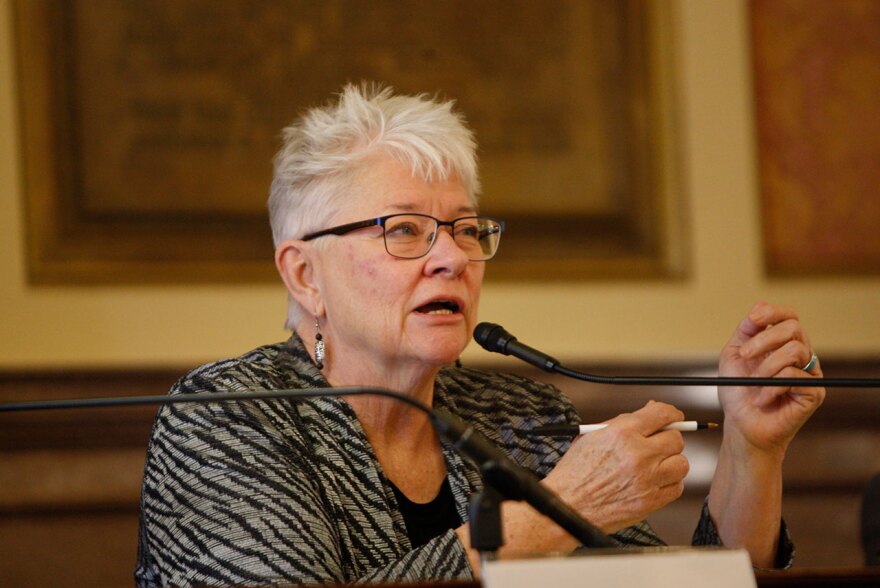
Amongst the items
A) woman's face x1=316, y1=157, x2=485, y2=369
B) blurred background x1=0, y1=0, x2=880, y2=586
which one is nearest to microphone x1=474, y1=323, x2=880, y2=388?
woman's face x1=316, y1=157, x2=485, y2=369

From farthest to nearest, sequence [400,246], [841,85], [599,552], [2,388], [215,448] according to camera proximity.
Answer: [841,85], [2,388], [400,246], [215,448], [599,552]

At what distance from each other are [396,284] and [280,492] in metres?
0.43

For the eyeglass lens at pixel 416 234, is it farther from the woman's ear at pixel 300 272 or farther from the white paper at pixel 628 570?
the white paper at pixel 628 570

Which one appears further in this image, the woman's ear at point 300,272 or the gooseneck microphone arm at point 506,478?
the woman's ear at point 300,272

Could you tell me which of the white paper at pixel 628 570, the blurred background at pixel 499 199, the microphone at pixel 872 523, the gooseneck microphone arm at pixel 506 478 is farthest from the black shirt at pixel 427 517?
the blurred background at pixel 499 199

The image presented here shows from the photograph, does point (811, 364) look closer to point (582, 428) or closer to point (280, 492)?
point (582, 428)

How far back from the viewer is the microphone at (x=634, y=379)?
61.1 inches

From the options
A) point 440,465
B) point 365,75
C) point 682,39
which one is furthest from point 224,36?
point 440,465

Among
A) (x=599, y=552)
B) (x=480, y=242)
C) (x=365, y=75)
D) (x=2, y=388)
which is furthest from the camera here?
(x=365, y=75)

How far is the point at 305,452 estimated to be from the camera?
5.98 ft

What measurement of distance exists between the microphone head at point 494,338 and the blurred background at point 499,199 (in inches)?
57.5

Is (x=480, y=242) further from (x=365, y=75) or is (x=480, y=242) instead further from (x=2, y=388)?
(x=2, y=388)

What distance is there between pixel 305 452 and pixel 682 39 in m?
2.12

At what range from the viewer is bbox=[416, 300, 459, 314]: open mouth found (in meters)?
1.92
